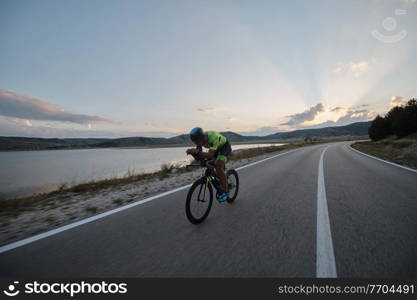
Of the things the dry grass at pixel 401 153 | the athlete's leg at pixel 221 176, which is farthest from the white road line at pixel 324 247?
the dry grass at pixel 401 153

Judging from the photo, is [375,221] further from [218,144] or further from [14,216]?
[14,216]

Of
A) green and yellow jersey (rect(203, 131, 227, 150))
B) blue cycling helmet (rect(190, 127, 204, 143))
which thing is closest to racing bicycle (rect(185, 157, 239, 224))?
→ green and yellow jersey (rect(203, 131, 227, 150))

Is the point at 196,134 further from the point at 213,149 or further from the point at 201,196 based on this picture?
the point at 201,196

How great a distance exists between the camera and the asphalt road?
187cm

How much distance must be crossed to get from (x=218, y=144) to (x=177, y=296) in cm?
251

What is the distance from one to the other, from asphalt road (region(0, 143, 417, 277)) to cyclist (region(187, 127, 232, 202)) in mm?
623

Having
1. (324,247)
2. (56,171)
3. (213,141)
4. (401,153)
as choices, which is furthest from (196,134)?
(56,171)

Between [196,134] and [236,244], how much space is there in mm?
1984

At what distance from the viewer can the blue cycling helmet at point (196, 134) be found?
10.8 ft

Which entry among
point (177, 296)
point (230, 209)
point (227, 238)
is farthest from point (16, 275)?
point (230, 209)

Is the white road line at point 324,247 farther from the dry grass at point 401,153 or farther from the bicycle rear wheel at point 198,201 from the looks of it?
the dry grass at point 401,153

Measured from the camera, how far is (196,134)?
130 inches

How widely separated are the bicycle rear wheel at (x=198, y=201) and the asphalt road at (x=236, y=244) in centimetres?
15

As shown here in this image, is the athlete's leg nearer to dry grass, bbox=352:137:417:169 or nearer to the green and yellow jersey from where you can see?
the green and yellow jersey
